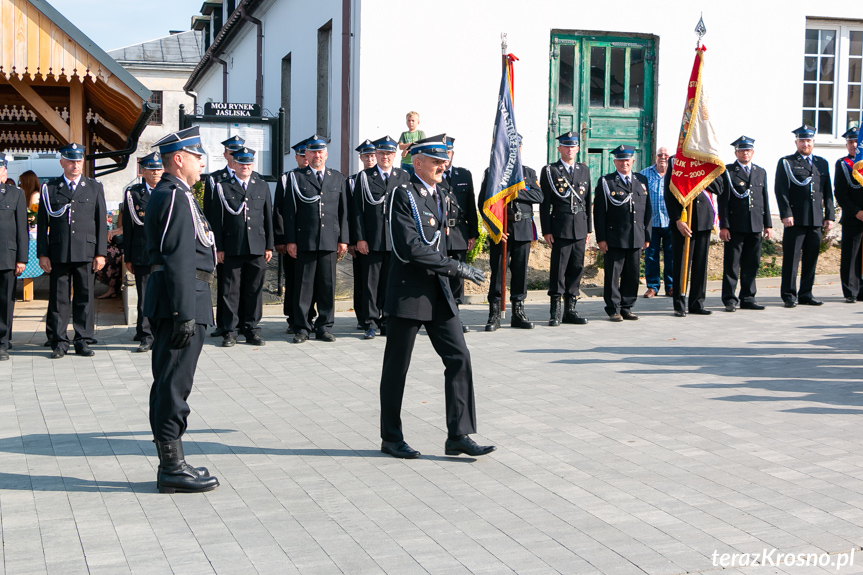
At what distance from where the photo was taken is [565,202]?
11562 mm

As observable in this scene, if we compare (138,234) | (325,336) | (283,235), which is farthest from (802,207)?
(138,234)

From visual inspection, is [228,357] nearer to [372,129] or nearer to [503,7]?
[372,129]

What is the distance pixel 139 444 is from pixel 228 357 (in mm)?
3358

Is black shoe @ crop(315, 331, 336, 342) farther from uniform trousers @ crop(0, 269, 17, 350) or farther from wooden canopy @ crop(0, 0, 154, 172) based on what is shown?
wooden canopy @ crop(0, 0, 154, 172)

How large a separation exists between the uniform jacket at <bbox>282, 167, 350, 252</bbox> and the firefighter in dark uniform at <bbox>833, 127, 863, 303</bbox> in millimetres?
6690

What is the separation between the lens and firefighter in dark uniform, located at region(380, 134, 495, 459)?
238 inches

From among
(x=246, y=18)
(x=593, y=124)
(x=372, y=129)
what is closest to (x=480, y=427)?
(x=372, y=129)

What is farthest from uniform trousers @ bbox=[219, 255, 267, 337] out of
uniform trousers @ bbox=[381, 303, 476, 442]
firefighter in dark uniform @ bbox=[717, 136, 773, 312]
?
firefighter in dark uniform @ bbox=[717, 136, 773, 312]

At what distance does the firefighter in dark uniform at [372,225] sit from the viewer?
1100 centimetres

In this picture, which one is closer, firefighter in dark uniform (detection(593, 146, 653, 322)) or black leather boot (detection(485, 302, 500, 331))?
black leather boot (detection(485, 302, 500, 331))

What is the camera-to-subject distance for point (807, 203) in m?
12.9

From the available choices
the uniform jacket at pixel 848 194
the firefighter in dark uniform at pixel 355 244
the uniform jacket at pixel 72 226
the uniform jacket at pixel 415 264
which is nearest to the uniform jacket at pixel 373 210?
the firefighter in dark uniform at pixel 355 244

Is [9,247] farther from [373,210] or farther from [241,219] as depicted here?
[373,210]

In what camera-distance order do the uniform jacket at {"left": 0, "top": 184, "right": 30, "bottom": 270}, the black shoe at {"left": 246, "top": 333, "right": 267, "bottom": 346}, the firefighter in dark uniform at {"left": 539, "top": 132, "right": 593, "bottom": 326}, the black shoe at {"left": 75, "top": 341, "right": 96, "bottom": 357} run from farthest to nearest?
1. the firefighter in dark uniform at {"left": 539, "top": 132, "right": 593, "bottom": 326}
2. the black shoe at {"left": 246, "top": 333, "right": 267, "bottom": 346}
3. the black shoe at {"left": 75, "top": 341, "right": 96, "bottom": 357}
4. the uniform jacket at {"left": 0, "top": 184, "right": 30, "bottom": 270}
